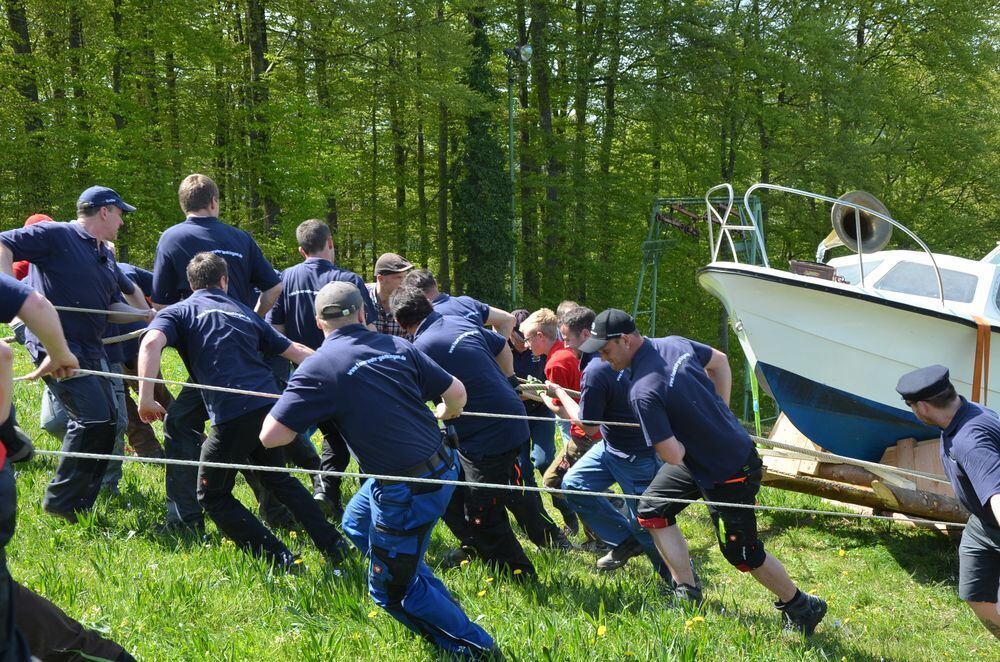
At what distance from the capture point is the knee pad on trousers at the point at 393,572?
4.07 m

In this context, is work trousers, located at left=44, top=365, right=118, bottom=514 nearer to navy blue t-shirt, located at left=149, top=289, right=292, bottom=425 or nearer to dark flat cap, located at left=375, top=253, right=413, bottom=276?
navy blue t-shirt, located at left=149, top=289, right=292, bottom=425

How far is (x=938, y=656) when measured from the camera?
212 inches

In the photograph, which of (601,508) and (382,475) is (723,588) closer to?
(601,508)

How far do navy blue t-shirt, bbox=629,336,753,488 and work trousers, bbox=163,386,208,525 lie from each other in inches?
111

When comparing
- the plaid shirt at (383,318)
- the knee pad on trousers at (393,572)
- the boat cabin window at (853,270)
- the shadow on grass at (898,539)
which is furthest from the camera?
the boat cabin window at (853,270)

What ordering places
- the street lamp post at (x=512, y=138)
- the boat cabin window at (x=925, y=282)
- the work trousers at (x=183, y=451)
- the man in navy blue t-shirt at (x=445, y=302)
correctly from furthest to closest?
the street lamp post at (x=512, y=138), the boat cabin window at (x=925, y=282), the man in navy blue t-shirt at (x=445, y=302), the work trousers at (x=183, y=451)

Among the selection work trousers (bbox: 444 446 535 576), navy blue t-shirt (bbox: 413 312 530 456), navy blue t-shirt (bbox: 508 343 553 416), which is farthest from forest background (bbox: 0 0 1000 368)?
work trousers (bbox: 444 446 535 576)

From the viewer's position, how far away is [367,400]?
4.13 m

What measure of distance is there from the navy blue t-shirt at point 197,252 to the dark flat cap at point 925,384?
4.23m

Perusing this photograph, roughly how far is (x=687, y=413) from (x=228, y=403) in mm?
2607

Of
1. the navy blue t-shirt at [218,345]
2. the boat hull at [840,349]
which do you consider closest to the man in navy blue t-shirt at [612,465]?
the navy blue t-shirt at [218,345]

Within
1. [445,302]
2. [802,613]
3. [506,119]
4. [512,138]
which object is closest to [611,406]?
[445,302]

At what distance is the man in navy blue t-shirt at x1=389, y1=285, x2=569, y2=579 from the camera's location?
541 centimetres

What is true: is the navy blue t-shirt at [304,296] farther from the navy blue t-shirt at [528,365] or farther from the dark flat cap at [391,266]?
the navy blue t-shirt at [528,365]
